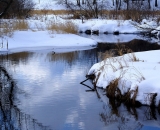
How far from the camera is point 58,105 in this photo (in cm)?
802

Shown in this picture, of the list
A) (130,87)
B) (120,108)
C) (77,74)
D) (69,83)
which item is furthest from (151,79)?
(77,74)

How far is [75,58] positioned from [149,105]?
768 centimetres

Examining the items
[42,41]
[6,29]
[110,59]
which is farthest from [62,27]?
[110,59]

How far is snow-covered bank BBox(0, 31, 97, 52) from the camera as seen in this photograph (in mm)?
17984

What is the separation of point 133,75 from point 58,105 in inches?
81.2

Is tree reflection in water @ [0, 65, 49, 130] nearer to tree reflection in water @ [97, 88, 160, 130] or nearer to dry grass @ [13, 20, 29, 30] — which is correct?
tree reflection in water @ [97, 88, 160, 130]

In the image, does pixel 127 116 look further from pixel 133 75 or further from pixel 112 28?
pixel 112 28

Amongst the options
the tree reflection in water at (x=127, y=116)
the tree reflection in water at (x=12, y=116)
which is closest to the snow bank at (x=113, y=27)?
the tree reflection in water at (x=12, y=116)

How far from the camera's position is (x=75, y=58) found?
15016mm

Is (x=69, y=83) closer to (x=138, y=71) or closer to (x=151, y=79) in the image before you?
(x=138, y=71)

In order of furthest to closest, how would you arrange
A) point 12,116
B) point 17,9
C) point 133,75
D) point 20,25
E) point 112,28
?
1. point 17,9
2. point 112,28
3. point 20,25
4. point 133,75
5. point 12,116

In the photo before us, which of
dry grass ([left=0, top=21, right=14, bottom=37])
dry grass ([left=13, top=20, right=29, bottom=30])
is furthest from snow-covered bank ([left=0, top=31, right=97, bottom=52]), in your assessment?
dry grass ([left=13, top=20, right=29, bottom=30])

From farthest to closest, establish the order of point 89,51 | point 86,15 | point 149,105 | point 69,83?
point 86,15
point 89,51
point 69,83
point 149,105

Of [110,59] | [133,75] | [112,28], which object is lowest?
[133,75]
